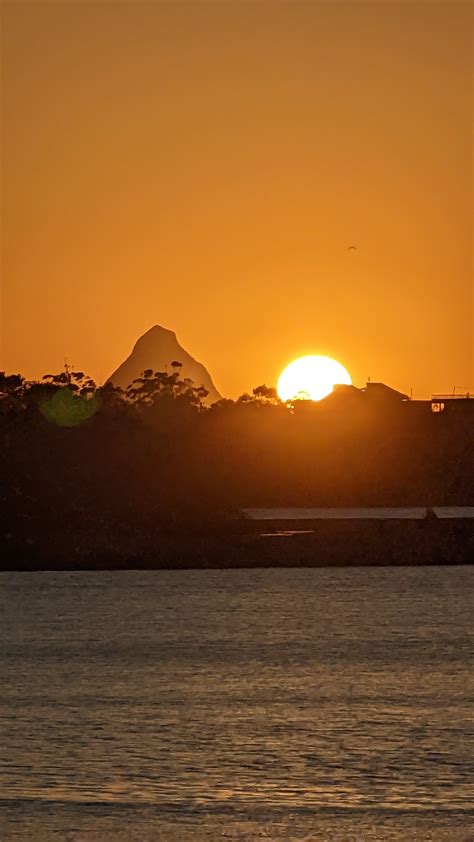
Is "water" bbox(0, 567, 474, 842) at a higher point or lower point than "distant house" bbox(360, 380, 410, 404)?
lower

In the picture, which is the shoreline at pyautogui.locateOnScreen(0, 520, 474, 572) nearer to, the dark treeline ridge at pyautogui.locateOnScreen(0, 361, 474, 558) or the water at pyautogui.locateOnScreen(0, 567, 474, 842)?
the dark treeline ridge at pyautogui.locateOnScreen(0, 361, 474, 558)

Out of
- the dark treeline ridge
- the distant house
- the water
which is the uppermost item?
the distant house

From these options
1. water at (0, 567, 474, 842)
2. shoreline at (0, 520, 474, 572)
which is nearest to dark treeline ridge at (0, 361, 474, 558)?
shoreline at (0, 520, 474, 572)

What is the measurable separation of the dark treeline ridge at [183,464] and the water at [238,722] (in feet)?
47.9

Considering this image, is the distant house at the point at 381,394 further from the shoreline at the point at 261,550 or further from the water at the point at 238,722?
the water at the point at 238,722

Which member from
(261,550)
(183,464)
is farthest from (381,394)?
(261,550)

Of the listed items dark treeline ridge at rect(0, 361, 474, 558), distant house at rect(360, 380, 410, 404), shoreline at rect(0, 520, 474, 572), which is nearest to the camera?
shoreline at rect(0, 520, 474, 572)

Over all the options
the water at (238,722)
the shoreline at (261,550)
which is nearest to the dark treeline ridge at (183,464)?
the shoreline at (261,550)

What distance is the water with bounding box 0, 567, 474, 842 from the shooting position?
267 inches

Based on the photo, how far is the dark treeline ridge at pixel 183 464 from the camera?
40.1m

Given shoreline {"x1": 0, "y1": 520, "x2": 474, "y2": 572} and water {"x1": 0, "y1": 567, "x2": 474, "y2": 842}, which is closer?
water {"x1": 0, "y1": 567, "x2": 474, "y2": 842}

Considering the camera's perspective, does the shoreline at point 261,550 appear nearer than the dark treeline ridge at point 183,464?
Yes

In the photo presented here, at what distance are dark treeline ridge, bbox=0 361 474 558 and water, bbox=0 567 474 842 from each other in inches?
575

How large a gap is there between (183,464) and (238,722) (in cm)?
4669
